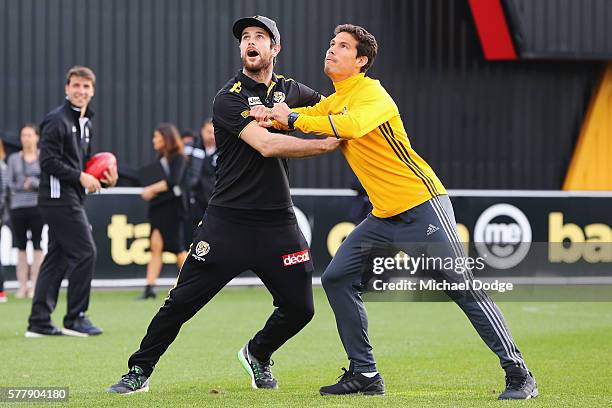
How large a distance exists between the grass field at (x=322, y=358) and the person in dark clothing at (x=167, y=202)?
44.8 inches

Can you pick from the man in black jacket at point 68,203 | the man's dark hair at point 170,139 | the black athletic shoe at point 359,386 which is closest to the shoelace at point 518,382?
the black athletic shoe at point 359,386

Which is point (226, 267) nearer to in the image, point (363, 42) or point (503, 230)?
point (363, 42)

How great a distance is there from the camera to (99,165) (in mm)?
11312

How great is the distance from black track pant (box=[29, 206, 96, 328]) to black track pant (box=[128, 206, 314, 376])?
3.56 metres

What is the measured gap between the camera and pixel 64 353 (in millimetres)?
9945

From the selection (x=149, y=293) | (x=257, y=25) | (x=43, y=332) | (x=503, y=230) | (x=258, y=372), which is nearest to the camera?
(x=257, y=25)

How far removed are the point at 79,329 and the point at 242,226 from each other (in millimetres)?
4171

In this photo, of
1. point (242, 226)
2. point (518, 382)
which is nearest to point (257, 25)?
point (242, 226)

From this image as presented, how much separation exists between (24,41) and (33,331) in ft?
26.9

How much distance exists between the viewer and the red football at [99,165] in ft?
36.9

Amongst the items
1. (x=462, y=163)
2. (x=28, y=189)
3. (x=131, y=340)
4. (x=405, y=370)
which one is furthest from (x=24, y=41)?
(x=405, y=370)

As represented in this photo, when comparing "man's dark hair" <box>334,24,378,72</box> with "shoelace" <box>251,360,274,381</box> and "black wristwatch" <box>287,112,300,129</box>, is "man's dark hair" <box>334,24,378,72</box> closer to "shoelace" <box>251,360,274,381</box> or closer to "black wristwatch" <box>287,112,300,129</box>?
"black wristwatch" <box>287,112,300,129</box>

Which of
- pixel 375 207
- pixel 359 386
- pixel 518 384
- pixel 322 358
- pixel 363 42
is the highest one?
pixel 363 42

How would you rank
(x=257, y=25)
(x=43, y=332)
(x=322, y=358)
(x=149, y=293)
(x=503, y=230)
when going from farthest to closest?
(x=503, y=230) → (x=149, y=293) → (x=43, y=332) → (x=322, y=358) → (x=257, y=25)
